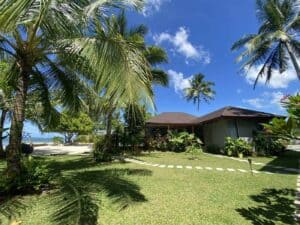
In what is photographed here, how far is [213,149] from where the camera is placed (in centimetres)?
2116

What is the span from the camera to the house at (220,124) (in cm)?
1874

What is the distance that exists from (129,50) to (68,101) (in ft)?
15.4

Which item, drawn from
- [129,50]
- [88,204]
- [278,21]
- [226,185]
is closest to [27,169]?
[88,204]

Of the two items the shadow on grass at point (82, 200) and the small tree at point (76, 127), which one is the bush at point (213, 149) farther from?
the small tree at point (76, 127)

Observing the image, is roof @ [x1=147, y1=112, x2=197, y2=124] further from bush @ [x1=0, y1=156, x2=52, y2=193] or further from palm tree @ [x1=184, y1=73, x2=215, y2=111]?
bush @ [x1=0, y1=156, x2=52, y2=193]

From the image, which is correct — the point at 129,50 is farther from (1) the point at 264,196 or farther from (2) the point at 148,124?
(2) the point at 148,124

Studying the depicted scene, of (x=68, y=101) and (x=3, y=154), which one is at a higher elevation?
(x=68, y=101)

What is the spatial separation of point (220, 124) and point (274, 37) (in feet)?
23.9

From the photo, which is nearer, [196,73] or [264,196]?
[264,196]

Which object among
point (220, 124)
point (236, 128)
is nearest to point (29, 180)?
point (236, 128)

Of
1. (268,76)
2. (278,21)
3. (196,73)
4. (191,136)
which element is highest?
(196,73)

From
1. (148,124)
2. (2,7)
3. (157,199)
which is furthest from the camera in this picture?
(148,124)

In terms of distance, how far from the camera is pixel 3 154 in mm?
16828

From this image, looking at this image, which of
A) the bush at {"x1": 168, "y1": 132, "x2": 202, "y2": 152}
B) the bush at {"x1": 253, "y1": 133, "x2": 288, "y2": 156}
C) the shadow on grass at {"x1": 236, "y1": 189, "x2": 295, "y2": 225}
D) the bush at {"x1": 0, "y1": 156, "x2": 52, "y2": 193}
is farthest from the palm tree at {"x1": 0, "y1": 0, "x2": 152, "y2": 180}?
the bush at {"x1": 253, "y1": 133, "x2": 288, "y2": 156}
